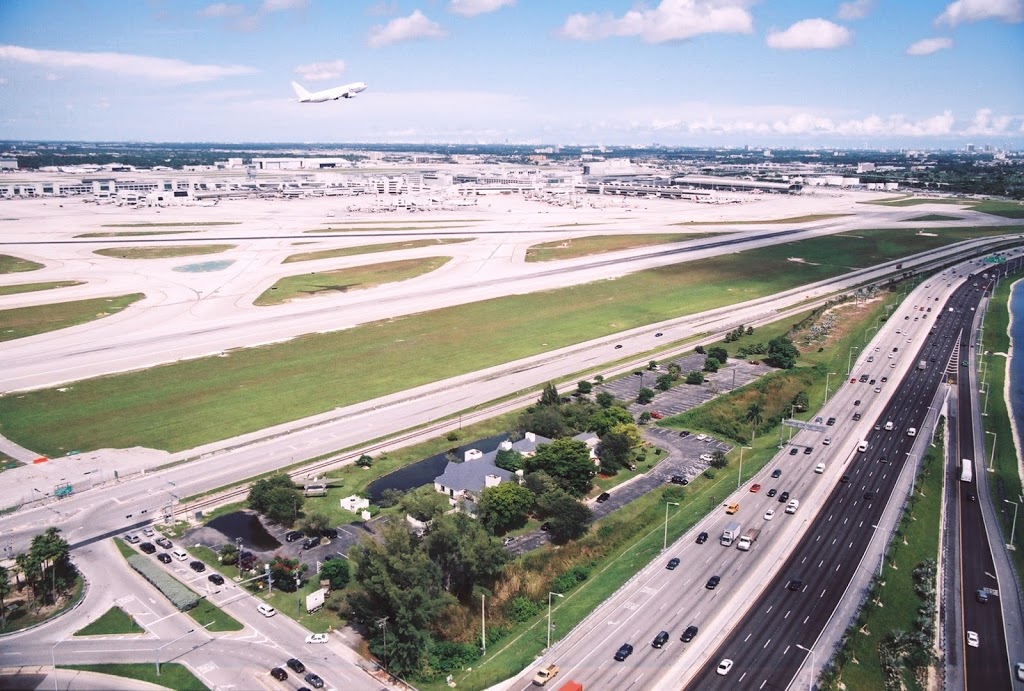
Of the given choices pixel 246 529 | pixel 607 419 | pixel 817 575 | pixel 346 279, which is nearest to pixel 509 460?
pixel 607 419

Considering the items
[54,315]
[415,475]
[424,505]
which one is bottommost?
[415,475]

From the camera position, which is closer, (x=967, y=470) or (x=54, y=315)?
(x=967, y=470)

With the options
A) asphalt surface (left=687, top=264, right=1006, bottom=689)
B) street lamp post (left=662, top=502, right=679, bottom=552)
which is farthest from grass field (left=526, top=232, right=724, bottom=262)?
street lamp post (left=662, top=502, right=679, bottom=552)

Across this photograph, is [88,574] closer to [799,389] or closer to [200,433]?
[200,433]

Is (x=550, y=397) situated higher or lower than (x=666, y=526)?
higher

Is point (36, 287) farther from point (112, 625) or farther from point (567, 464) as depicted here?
point (567, 464)

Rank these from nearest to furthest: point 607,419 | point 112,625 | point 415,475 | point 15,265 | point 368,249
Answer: point 112,625
point 415,475
point 607,419
point 15,265
point 368,249
